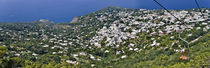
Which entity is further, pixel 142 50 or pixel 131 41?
pixel 131 41

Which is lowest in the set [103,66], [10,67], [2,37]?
[103,66]

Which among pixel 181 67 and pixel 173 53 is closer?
pixel 181 67

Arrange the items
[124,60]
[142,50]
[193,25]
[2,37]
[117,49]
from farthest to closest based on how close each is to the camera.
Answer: [2,37] → [193,25] → [117,49] → [142,50] → [124,60]

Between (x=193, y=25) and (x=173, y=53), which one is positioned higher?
(x=193, y=25)

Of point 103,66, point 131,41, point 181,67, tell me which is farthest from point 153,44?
point 181,67

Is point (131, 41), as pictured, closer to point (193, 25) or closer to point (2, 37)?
point (193, 25)

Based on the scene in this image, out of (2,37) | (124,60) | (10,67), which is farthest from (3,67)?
(2,37)

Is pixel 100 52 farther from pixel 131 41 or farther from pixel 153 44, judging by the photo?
pixel 153 44

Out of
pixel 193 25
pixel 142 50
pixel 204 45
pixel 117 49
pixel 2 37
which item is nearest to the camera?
pixel 204 45

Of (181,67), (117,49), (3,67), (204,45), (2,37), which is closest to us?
(3,67)
